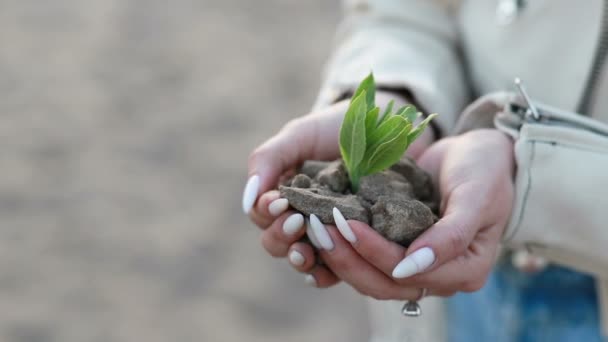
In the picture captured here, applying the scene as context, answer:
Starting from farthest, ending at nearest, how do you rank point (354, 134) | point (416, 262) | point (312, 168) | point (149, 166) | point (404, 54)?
point (149, 166) < point (404, 54) < point (312, 168) < point (354, 134) < point (416, 262)

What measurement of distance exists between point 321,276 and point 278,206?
151 millimetres

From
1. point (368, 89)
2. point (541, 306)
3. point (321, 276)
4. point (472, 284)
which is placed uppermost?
point (368, 89)

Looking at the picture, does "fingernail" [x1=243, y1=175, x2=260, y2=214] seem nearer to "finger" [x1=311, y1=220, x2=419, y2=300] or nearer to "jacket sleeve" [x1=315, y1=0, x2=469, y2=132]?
"finger" [x1=311, y1=220, x2=419, y2=300]

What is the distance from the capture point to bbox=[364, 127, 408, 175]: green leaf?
1062 millimetres

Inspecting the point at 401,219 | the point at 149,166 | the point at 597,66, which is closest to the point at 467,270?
the point at 401,219

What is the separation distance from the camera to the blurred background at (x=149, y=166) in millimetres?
2460

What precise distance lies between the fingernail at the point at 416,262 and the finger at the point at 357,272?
0.08 m

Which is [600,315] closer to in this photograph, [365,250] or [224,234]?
[365,250]

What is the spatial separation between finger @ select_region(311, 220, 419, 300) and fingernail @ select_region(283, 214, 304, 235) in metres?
0.04

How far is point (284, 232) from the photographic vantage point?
1.06 meters

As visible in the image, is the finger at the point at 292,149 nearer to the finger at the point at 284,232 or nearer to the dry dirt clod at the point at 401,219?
the finger at the point at 284,232

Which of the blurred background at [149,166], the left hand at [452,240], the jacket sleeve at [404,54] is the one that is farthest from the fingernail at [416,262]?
the blurred background at [149,166]

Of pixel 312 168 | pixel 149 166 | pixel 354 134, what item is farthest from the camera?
pixel 149 166

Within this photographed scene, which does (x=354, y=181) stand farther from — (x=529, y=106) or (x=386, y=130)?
(x=529, y=106)
